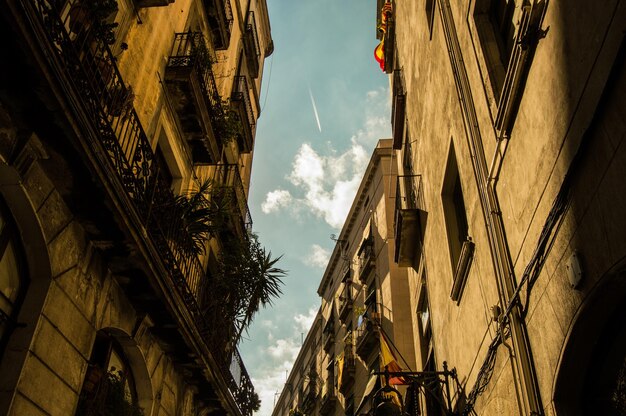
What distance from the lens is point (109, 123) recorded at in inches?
280

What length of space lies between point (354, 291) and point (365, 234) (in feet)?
12.8

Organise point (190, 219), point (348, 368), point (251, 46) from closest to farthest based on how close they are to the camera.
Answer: point (190, 219) < point (251, 46) < point (348, 368)

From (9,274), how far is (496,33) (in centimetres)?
656

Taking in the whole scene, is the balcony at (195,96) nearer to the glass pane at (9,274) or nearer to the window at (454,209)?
the window at (454,209)

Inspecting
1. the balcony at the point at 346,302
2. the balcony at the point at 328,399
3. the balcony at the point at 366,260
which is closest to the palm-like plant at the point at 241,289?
the balcony at the point at 366,260

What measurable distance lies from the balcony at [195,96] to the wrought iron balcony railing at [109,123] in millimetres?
2406

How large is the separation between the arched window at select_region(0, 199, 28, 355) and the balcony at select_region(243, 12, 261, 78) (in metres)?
14.6

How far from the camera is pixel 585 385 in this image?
14.1ft

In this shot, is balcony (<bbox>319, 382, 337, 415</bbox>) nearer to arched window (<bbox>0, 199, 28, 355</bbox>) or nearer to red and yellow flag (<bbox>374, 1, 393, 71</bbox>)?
red and yellow flag (<bbox>374, 1, 393, 71</bbox>)

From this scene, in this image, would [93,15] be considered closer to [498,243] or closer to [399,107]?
[498,243]

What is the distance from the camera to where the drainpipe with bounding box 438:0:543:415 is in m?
5.20

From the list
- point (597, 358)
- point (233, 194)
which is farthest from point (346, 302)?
point (597, 358)

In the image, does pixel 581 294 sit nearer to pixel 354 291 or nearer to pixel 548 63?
pixel 548 63

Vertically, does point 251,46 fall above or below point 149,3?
above
